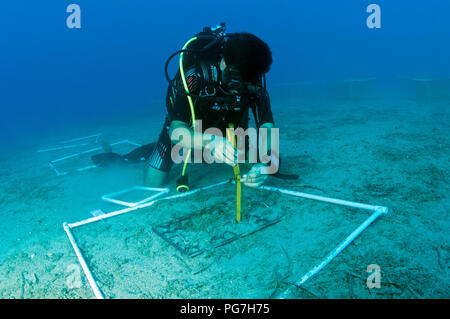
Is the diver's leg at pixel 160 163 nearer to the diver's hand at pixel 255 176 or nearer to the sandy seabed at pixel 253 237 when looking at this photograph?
the sandy seabed at pixel 253 237

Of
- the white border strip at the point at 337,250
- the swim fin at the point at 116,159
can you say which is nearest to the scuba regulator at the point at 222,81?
the white border strip at the point at 337,250

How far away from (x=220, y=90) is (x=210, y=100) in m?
0.15

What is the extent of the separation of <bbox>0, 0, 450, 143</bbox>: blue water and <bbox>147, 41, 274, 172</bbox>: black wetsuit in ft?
153

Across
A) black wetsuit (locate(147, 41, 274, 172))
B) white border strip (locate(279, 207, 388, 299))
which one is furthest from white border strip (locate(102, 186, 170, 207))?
white border strip (locate(279, 207, 388, 299))

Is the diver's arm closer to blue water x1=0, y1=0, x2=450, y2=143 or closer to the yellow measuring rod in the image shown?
the yellow measuring rod

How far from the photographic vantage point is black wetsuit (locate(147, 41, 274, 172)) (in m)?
2.62

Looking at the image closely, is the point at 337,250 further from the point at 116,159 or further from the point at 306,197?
the point at 116,159

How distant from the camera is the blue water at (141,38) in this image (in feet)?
175

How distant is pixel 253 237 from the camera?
2271 millimetres

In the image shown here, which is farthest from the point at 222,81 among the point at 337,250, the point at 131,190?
the point at 131,190

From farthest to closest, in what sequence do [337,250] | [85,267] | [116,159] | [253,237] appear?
[116,159]
[253,237]
[85,267]
[337,250]

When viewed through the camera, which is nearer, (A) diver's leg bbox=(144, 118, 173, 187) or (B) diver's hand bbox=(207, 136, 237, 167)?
(B) diver's hand bbox=(207, 136, 237, 167)
